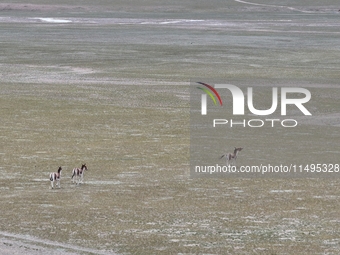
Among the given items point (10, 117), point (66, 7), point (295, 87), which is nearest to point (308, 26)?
point (66, 7)

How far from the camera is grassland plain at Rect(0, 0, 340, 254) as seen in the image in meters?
18.3

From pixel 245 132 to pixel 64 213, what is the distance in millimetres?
12790

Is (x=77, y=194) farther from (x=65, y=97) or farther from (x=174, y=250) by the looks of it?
(x=65, y=97)

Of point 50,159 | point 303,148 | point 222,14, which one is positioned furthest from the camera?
point 222,14

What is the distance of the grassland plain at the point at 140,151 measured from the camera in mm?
18297

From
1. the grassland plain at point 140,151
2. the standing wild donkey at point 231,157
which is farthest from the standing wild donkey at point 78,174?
the standing wild donkey at point 231,157

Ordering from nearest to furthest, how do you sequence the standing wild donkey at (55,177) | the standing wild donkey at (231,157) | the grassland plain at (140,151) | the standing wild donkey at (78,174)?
the grassland plain at (140,151)
the standing wild donkey at (55,177)
the standing wild donkey at (78,174)
the standing wild donkey at (231,157)

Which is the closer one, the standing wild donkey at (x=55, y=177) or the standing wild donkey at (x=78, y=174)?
the standing wild donkey at (x=55, y=177)

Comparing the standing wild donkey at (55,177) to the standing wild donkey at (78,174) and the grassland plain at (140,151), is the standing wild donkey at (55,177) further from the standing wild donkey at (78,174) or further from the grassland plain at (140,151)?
the standing wild donkey at (78,174)

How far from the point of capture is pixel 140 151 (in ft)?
92.1

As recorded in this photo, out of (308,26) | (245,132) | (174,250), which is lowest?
(174,250)

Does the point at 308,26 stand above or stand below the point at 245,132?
above

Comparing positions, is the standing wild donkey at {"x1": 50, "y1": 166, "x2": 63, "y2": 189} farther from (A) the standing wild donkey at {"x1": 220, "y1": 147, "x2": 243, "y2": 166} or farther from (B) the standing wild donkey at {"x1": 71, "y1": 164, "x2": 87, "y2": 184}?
(A) the standing wild donkey at {"x1": 220, "y1": 147, "x2": 243, "y2": 166}

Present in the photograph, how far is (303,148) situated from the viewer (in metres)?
28.5
